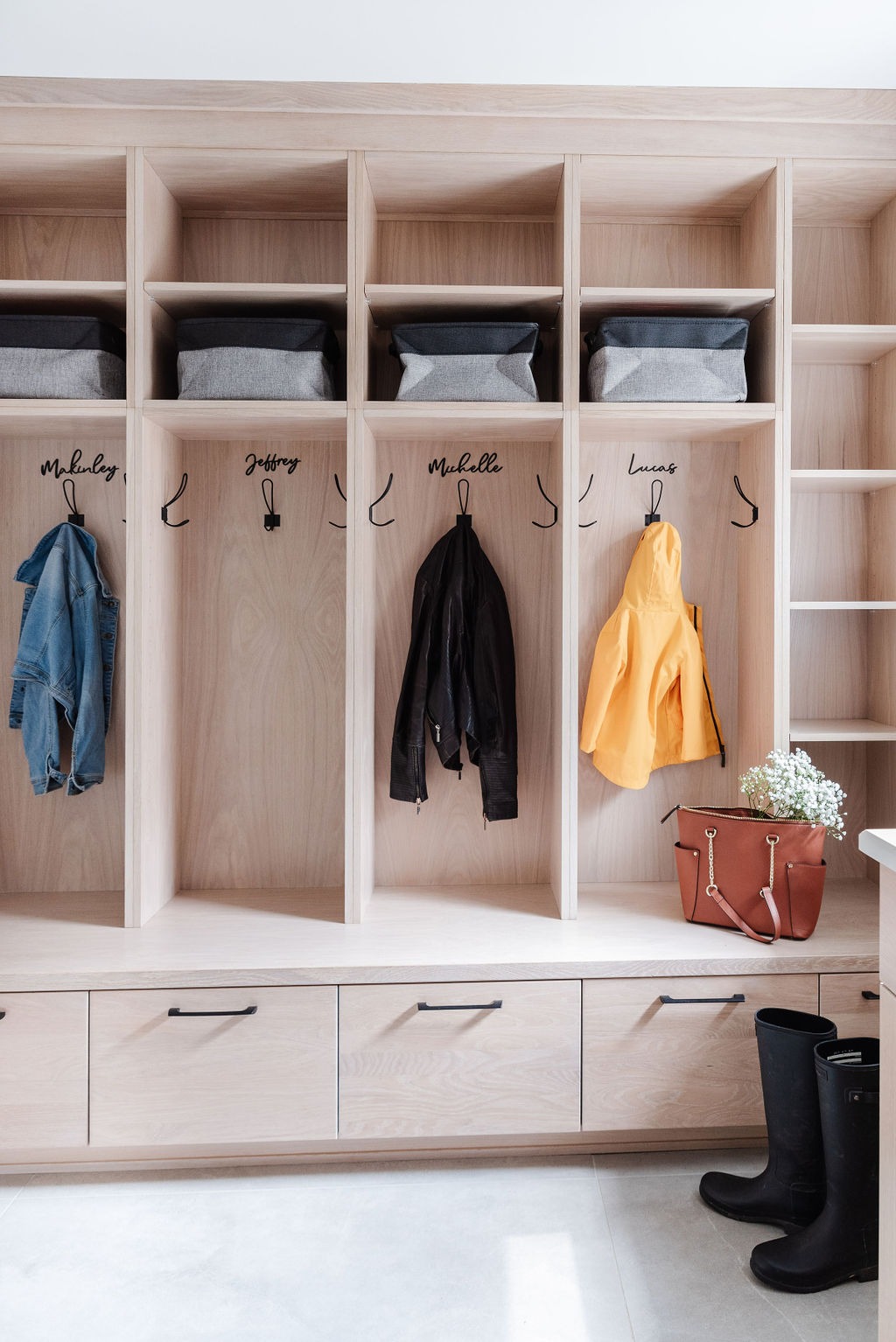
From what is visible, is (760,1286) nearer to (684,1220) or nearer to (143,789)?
(684,1220)

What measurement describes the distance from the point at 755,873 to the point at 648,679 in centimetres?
60

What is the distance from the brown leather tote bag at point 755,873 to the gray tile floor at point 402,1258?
57 centimetres

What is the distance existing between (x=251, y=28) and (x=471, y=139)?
1.85ft

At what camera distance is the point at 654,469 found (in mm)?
2576

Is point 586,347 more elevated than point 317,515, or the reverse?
point 586,347

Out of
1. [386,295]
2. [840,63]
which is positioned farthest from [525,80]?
[840,63]

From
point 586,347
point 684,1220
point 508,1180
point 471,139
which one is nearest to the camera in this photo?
point 684,1220

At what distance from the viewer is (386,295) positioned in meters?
2.20

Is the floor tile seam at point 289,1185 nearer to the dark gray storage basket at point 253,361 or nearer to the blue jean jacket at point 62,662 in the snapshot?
the blue jean jacket at point 62,662

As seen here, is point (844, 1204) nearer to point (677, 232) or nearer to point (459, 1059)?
point (459, 1059)

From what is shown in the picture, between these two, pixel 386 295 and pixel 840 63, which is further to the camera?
pixel 386 295

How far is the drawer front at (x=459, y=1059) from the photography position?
6.48 feet

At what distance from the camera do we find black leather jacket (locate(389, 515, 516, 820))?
8.03ft

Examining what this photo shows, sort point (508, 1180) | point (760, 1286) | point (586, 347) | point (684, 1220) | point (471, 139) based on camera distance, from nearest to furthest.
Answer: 1. point (760, 1286)
2. point (684, 1220)
3. point (508, 1180)
4. point (471, 139)
5. point (586, 347)
